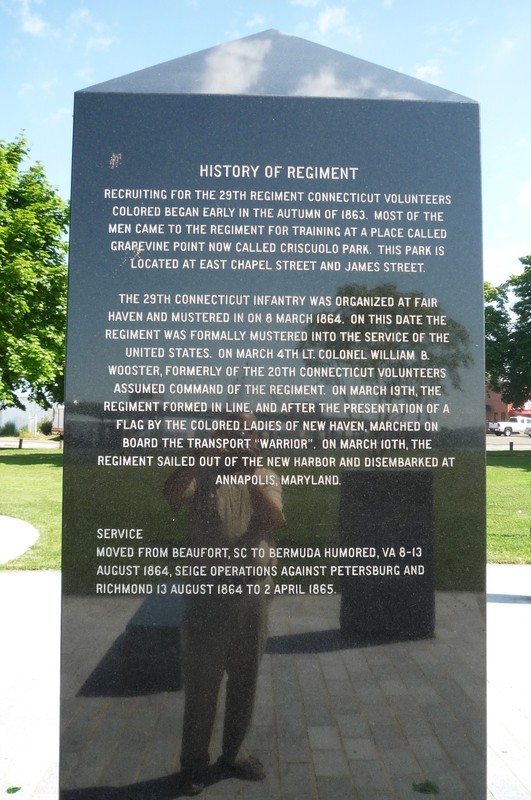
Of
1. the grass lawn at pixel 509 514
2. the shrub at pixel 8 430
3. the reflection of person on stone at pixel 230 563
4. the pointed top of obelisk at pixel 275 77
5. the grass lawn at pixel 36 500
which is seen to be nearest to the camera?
the reflection of person on stone at pixel 230 563

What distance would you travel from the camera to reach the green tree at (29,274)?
22.3 meters

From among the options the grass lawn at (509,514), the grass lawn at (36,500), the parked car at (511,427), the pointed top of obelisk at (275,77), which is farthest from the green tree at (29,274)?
the parked car at (511,427)

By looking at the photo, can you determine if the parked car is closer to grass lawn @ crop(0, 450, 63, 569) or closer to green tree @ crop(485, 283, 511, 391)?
green tree @ crop(485, 283, 511, 391)

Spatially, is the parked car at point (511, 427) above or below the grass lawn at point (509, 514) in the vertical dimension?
above

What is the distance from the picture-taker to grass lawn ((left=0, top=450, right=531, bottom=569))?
311 cm

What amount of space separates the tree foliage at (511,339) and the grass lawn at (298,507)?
1042cm

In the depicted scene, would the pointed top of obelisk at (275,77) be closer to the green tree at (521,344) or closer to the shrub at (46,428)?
the green tree at (521,344)

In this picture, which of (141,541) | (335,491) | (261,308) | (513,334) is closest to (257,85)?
(261,308)

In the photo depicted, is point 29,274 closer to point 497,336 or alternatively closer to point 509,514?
point 509,514

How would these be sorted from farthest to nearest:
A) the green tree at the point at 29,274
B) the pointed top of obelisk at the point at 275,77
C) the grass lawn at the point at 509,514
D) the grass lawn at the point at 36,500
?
the green tree at the point at 29,274
the grass lawn at the point at 509,514
the grass lawn at the point at 36,500
the pointed top of obelisk at the point at 275,77

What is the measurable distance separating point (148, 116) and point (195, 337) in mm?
1090

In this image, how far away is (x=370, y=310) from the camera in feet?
10.4

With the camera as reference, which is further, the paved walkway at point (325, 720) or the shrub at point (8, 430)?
the shrub at point (8, 430)

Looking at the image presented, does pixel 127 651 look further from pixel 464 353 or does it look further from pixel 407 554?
pixel 464 353
